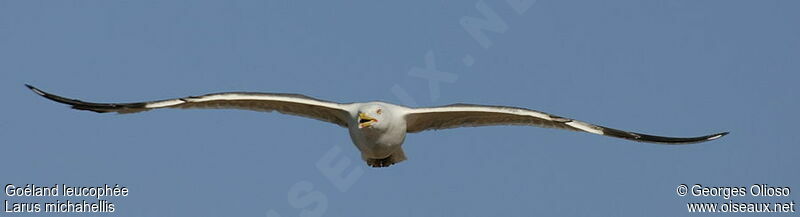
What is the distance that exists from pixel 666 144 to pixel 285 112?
5719mm

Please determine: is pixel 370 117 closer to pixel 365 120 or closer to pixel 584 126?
pixel 365 120

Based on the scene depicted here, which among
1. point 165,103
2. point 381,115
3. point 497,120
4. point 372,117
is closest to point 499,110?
point 497,120

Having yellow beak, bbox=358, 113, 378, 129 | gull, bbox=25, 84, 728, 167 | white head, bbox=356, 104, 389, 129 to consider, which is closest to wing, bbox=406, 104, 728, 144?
gull, bbox=25, 84, 728, 167

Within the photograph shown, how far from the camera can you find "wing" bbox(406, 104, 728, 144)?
26922 millimetres

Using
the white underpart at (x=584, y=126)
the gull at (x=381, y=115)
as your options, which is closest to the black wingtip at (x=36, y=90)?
the gull at (x=381, y=115)

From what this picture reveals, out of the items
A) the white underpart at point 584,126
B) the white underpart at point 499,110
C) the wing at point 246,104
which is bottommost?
the white underpart at point 584,126

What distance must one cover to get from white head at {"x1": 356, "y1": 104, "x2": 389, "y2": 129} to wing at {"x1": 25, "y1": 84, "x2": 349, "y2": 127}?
0.74 metres

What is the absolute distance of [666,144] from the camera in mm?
27234

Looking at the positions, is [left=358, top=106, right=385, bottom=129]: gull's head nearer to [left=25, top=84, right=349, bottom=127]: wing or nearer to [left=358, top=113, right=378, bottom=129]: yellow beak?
[left=358, top=113, right=378, bottom=129]: yellow beak

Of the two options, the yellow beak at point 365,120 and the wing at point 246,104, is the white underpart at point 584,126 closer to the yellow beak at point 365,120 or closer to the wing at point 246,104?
the yellow beak at point 365,120

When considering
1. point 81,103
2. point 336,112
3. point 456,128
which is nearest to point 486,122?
point 456,128

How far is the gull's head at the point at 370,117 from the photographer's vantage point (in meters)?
26.6

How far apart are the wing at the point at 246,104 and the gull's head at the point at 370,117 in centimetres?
76

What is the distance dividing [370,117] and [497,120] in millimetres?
2077
